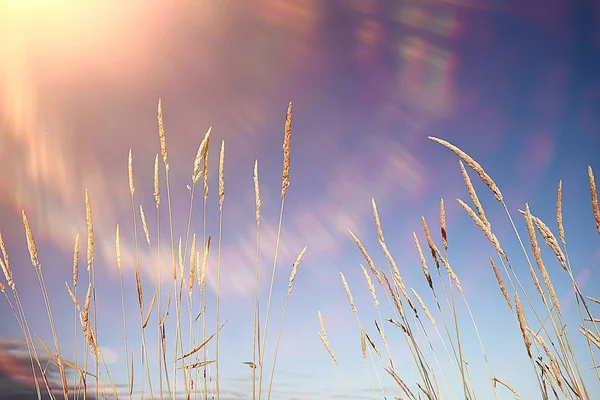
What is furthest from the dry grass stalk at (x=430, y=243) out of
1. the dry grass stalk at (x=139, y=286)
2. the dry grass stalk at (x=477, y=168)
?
the dry grass stalk at (x=139, y=286)

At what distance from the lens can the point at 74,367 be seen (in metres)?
1.00

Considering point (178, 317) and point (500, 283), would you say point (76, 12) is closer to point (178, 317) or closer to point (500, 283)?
point (178, 317)

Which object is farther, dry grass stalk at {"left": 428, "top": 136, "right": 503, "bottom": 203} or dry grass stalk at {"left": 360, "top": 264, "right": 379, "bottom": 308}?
dry grass stalk at {"left": 360, "top": 264, "right": 379, "bottom": 308}

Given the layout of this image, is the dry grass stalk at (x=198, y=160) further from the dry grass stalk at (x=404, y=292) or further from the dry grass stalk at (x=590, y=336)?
the dry grass stalk at (x=590, y=336)

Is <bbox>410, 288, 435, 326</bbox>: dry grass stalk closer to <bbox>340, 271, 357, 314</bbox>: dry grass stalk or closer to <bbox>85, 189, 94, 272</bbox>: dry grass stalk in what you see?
<bbox>340, 271, 357, 314</bbox>: dry grass stalk

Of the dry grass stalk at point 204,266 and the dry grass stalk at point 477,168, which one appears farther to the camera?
the dry grass stalk at point 204,266

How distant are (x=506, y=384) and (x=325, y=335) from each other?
1.48 ft

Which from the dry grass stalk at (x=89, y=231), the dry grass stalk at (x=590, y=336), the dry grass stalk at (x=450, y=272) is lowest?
the dry grass stalk at (x=590, y=336)

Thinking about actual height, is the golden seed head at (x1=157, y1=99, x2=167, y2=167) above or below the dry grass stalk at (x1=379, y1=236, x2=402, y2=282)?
above

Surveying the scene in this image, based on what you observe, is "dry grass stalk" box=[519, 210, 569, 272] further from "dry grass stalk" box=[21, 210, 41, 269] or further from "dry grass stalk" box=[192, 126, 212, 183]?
"dry grass stalk" box=[21, 210, 41, 269]

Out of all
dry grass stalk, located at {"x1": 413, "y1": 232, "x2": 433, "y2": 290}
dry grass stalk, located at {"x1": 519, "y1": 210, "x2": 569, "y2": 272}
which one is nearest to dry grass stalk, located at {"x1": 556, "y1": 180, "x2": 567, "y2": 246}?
dry grass stalk, located at {"x1": 519, "y1": 210, "x2": 569, "y2": 272}

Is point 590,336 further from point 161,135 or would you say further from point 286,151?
point 161,135

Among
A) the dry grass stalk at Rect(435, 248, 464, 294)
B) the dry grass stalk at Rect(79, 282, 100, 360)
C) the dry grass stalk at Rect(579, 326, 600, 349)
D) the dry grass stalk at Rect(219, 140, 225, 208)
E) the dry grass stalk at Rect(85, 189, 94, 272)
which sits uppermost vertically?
the dry grass stalk at Rect(219, 140, 225, 208)

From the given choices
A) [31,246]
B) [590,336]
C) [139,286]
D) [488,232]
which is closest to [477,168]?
[488,232]
